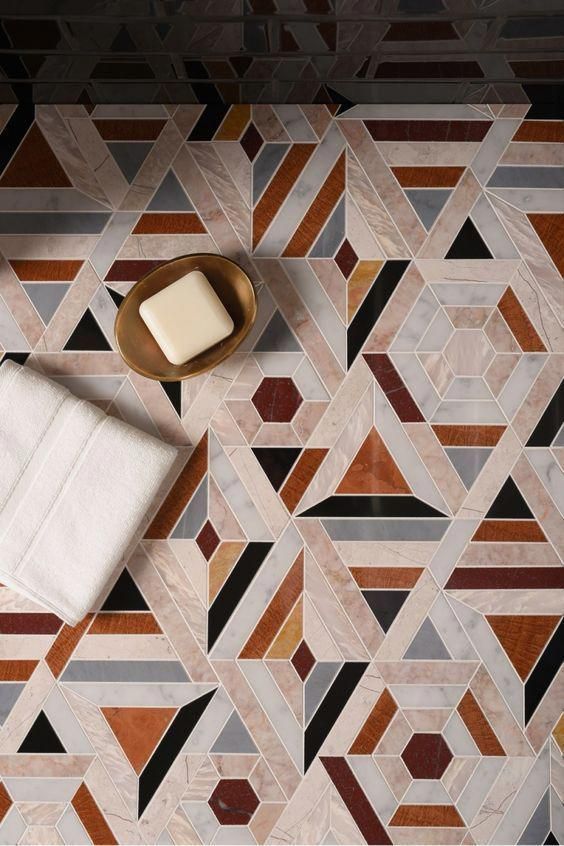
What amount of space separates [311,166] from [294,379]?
0.89 feet

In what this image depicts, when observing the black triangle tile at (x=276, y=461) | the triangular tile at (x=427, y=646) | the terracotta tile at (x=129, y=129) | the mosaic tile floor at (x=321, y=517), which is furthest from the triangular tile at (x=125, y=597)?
the terracotta tile at (x=129, y=129)

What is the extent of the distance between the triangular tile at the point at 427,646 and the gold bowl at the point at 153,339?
423 mm

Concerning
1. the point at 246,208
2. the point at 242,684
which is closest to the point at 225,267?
the point at 246,208

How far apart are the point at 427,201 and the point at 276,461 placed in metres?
0.38

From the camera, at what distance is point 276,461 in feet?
2.99

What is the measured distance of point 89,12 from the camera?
715 millimetres

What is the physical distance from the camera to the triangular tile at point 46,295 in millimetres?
914

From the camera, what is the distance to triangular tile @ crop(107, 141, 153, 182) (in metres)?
0.92

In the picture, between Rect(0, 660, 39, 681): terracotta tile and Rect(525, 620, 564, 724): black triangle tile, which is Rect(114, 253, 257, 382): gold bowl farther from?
Rect(525, 620, 564, 724): black triangle tile

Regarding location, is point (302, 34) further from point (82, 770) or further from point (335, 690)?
point (82, 770)

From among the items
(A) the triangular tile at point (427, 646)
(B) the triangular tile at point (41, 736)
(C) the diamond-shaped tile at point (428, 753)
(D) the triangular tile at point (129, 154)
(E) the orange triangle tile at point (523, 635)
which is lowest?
(B) the triangular tile at point (41, 736)

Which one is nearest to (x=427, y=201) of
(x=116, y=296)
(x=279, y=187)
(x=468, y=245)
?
(x=468, y=245)

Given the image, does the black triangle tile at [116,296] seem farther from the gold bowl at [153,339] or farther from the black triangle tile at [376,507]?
the black triangle tile at [376,507]

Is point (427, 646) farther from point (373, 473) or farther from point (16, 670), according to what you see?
point (16, 670)
